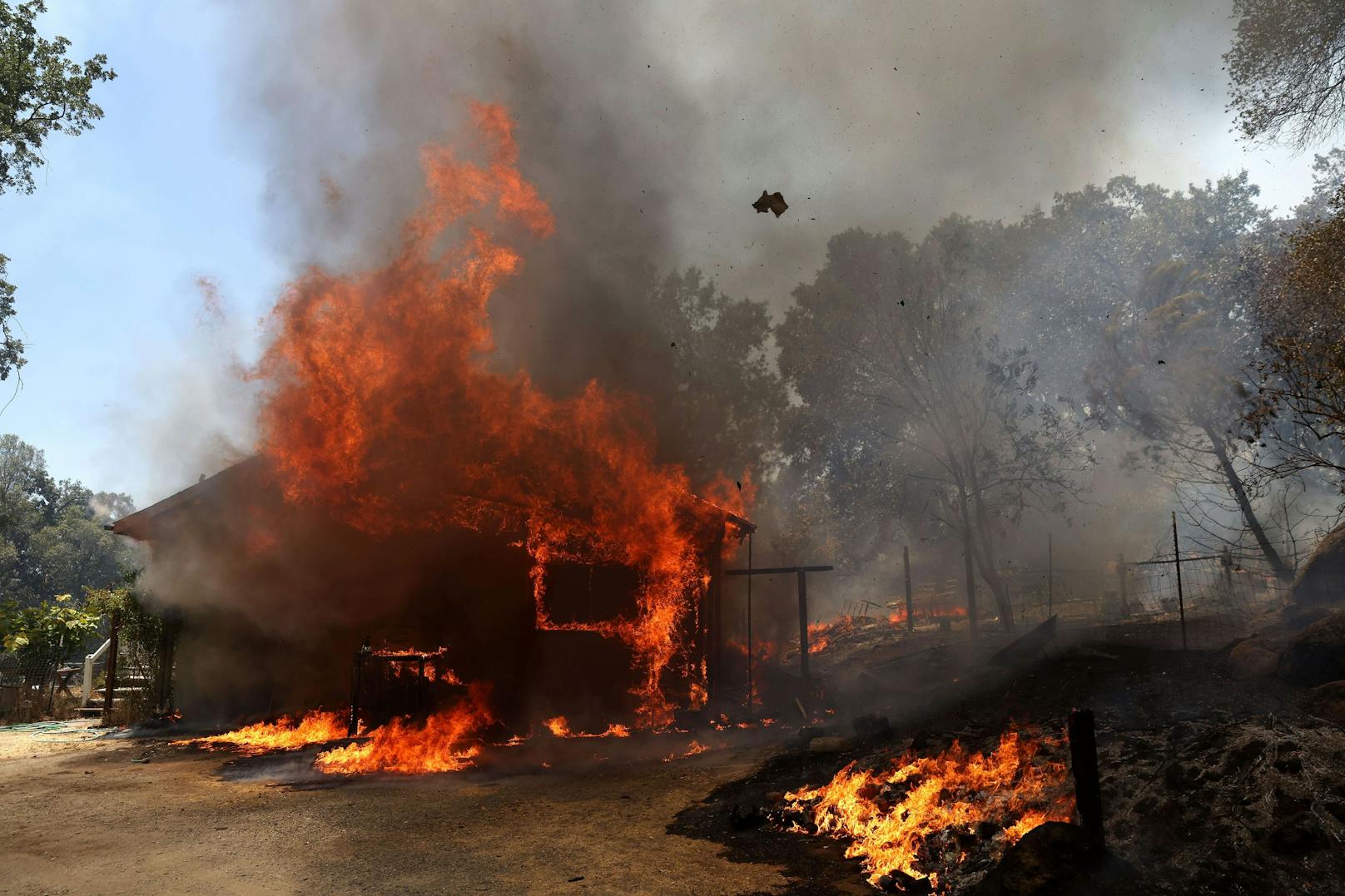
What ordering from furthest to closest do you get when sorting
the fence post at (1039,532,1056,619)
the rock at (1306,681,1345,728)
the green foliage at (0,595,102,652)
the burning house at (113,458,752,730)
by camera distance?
1. the fence post at (1039,532,1056,619)
2. the green foliage at (0,595,102,652)
3. the burning house at (113,458,752,730)
4. the rock at (1306,681,1345,728)

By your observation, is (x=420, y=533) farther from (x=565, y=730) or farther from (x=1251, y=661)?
(x=1251, y=661)

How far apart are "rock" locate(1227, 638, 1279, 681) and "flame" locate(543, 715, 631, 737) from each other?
11.0m

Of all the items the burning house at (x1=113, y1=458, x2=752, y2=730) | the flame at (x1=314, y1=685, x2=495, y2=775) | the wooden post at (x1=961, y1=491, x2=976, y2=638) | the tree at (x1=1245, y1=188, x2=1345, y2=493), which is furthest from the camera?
the wooden post at (x1=961, y1=491, x2=976, y2=638)

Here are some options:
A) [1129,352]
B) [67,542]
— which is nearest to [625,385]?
[1129,352]

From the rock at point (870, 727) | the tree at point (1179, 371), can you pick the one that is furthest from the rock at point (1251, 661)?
the tree at point (1179, 371)

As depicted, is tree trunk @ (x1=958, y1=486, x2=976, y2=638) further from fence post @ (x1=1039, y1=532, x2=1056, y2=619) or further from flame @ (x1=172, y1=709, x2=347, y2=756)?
flame @ (x1=172, y1=709, x2=347, y2=756)

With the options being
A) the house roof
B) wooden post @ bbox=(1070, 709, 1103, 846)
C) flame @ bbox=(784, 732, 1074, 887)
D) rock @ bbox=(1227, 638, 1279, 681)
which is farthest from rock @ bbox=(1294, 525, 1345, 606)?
the house roof

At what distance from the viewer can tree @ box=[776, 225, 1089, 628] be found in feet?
104

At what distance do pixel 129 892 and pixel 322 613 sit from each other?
979 centimetres

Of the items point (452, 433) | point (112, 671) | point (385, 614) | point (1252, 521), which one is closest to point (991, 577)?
point (1252, 521)

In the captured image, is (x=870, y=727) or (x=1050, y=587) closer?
(x=870, y=727)

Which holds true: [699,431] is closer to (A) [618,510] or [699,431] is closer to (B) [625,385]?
(B) [625,385]

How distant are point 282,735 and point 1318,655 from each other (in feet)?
59.6

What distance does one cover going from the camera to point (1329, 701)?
930cm
